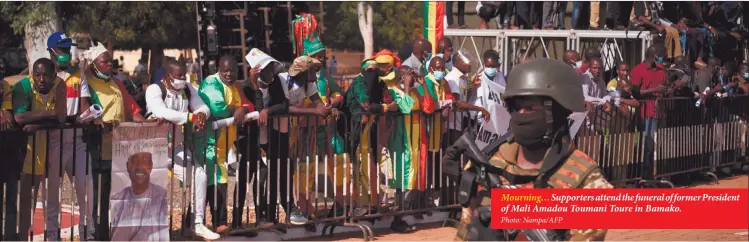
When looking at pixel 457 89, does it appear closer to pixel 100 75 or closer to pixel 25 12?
pixel 100 75

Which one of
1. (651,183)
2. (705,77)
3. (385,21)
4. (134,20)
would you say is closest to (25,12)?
(134,20)

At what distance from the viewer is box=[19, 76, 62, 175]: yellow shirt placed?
9750 mm

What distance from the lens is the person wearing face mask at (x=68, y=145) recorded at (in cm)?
994

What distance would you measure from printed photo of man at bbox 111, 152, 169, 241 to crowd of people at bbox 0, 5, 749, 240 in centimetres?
12

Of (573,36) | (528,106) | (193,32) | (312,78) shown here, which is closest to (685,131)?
(573,36)

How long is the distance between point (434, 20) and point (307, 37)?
10.9m

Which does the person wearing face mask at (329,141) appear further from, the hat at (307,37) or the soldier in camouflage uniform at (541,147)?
the soldier in camouflage uniform at (541,147)

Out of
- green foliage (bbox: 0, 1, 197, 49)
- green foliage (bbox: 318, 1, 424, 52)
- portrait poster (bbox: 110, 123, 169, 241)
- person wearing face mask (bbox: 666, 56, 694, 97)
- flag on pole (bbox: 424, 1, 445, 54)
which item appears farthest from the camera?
green foliage (bbox: 318, 1, 424, 52)

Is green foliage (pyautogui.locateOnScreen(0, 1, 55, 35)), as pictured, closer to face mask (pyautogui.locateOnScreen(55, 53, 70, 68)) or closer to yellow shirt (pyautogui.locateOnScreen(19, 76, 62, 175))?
face mask (pyautogui.locateOnScreen(55, 53, 70, 68))

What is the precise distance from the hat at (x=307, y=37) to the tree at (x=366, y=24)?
158 ft

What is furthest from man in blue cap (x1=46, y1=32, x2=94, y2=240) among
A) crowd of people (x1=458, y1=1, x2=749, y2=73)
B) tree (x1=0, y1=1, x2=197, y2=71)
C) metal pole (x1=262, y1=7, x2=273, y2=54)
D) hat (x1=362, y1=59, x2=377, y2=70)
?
tree (x1=0, y1=1, x2=197, y2=71)

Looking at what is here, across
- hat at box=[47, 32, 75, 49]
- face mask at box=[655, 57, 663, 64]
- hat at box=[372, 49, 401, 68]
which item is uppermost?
hat at box=[47, 32, 75, 49]

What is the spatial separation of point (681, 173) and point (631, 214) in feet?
33.3

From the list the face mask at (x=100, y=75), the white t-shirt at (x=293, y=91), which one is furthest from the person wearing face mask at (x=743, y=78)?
the face mask at (x=100, y=75)
